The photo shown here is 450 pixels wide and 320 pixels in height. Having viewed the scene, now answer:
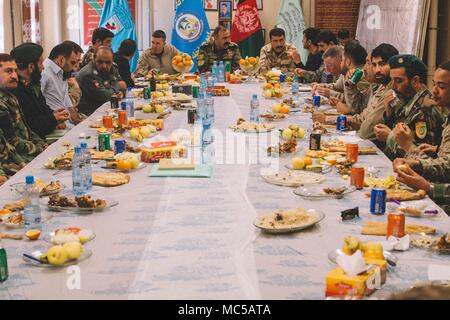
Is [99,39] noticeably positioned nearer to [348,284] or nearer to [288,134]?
[288,134]

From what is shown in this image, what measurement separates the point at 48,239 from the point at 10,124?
2080 mm

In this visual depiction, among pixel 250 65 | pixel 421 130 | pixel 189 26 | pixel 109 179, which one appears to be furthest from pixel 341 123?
pixel 189 26

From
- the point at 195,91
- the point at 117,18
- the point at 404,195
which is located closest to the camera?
the point at 404,195

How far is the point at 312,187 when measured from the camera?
2770mm

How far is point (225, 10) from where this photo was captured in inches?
379

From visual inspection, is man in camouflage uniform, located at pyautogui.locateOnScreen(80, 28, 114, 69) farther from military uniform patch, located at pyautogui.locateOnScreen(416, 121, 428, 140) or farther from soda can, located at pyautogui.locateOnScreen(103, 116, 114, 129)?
military uniform patch, located at pyautogui.locateOnScreen(416, 121, 428, 140)

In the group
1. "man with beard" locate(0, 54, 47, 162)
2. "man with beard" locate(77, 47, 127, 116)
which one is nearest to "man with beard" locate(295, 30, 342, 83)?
"man with beard" locate(77, 47, 127, 116)

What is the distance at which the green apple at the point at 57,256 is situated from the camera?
1896 mm

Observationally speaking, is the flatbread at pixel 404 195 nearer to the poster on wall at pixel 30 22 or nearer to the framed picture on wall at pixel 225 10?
the poster on wall at pixel 30 22

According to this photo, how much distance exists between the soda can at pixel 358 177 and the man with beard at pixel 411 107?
0.85 m

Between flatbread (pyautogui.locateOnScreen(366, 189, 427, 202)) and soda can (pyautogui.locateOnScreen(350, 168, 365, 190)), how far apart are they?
9cm

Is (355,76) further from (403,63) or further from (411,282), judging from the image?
(411,282)

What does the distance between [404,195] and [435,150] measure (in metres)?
0.82

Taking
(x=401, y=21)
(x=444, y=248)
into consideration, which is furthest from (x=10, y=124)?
(x=401, y=21)
